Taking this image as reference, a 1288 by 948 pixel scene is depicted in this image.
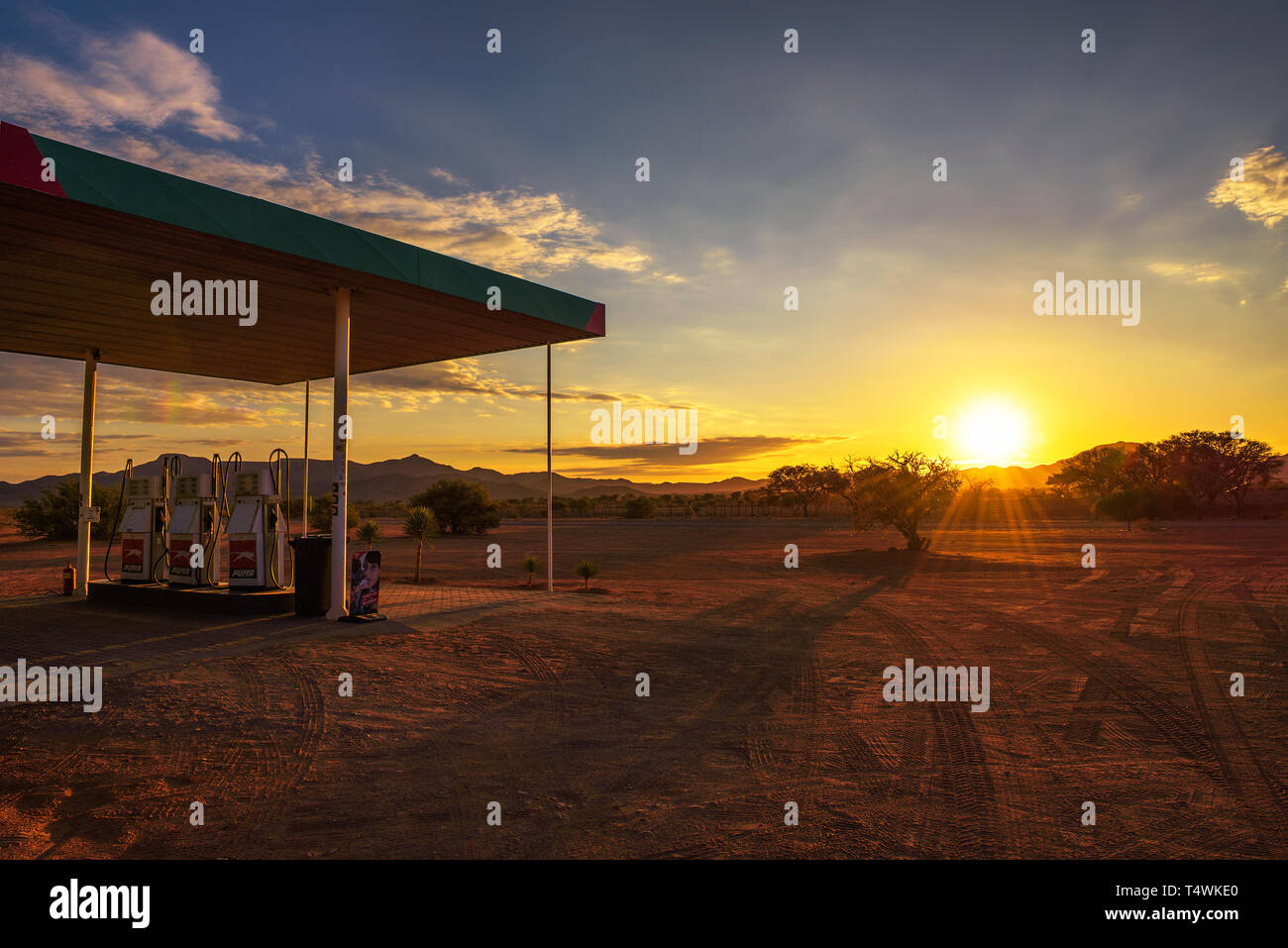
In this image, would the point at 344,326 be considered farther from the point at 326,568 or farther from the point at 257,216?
the point at 326,568

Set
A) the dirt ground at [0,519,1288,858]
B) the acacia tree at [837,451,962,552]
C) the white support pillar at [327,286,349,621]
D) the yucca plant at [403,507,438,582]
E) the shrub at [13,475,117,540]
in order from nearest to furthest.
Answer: the dirt ground at [0,519,1288,858] < the white support pillar at [327,286,349,621] < the yucca plant at [403,507,438,582] < the acacia tree at [837,451,962,552] < the shrub at [13,475,117,540]

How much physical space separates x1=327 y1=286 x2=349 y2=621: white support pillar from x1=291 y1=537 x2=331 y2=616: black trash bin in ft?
0.64

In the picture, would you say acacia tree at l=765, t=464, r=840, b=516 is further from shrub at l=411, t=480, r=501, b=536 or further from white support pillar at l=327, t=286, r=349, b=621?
white support pillar at l=327, t=286, r=349, b=621

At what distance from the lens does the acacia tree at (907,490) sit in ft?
93.7

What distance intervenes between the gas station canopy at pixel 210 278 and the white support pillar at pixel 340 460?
517 millimetres

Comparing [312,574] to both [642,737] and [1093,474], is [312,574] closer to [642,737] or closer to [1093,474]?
[642,737]

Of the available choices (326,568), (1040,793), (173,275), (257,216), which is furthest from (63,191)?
(1040,793)

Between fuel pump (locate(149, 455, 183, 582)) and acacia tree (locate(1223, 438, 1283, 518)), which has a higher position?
acacia tree (locate(1223, 438, 1283, 518))

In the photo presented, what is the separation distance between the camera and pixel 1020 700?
25.4ft

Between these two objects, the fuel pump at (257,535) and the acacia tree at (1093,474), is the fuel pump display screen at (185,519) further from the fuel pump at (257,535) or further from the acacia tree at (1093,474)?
the acacia tree at (1093,474)

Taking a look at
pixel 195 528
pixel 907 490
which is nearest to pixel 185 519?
pixel 195 528

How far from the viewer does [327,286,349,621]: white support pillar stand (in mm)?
11383

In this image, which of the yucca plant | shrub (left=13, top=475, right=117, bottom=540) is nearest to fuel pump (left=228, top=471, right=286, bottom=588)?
the yucca plant
